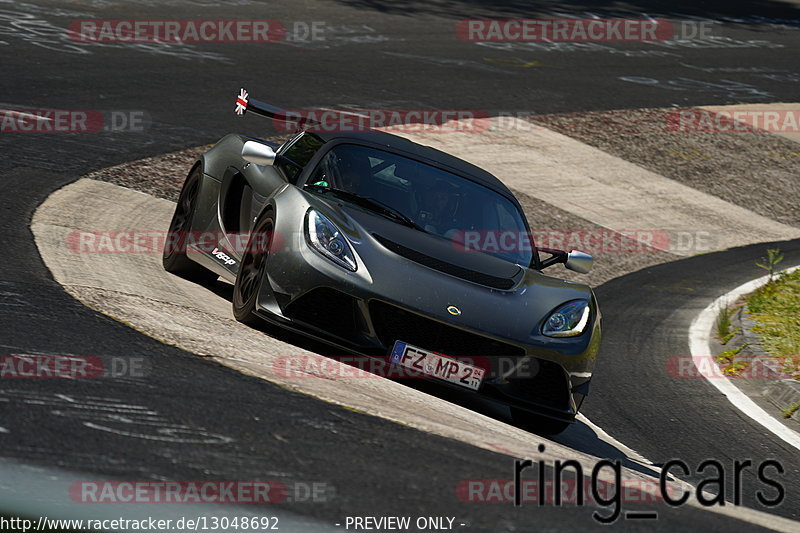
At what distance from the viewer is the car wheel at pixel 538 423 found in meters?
5.96

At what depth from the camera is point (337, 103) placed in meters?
14.2

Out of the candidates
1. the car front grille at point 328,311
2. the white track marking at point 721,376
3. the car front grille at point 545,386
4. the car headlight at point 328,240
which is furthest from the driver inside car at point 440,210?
the white track marking at point 721,376

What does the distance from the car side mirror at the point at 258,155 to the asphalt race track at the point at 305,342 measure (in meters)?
1.43

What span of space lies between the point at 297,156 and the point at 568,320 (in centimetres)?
221

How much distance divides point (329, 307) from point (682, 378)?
137 inches

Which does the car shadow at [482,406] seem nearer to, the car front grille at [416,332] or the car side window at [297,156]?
the car front grille at [416,332]

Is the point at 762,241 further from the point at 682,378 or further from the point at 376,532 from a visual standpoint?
the point at 376,532

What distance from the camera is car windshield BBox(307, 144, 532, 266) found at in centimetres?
655

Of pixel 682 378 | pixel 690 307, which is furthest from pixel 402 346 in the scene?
pixel 690 307

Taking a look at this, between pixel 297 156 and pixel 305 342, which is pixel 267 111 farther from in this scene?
pixel 305 342

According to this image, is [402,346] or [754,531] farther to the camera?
[402,346]

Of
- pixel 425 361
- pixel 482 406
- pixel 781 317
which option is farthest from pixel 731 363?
pixel 425 361

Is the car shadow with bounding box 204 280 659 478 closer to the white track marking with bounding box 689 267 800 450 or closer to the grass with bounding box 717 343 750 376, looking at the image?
the white track marking with bounding box 689 267 800 450

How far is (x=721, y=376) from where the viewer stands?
8.12m
